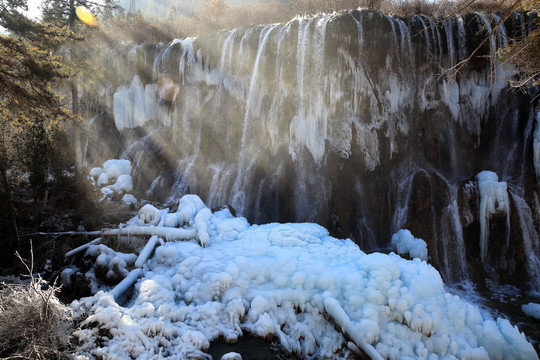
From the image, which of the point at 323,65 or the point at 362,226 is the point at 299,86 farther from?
the point at 362,226

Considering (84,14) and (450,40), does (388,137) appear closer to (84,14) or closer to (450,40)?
(450,40)

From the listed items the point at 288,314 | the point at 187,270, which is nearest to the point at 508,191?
the point at 288,314

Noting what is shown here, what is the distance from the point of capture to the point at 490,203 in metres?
9.42

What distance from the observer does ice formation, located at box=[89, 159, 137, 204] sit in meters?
13.3

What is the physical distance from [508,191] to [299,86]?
7038 mm

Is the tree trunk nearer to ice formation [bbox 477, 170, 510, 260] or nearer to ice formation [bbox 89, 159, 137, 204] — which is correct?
ice formation [bbox 89, 159, 137, 204]

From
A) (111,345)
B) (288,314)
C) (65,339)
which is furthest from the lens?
(288,314)

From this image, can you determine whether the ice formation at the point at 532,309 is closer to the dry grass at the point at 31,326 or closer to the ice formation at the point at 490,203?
the ice formation at the point at 490,203

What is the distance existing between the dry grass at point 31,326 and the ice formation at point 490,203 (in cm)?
1034

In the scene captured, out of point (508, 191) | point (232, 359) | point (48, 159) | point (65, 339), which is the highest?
point (48, 159)

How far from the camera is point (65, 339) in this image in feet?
13.2

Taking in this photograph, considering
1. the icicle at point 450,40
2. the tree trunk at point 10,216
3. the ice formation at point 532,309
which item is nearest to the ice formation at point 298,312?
the ice formation at point 532,309

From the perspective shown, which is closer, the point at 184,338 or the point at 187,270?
the point at 184,338

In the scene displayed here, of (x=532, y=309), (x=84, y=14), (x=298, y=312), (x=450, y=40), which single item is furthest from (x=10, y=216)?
(x=450, y=40)
